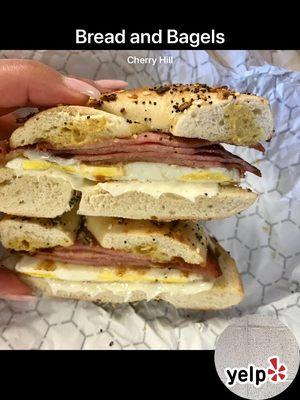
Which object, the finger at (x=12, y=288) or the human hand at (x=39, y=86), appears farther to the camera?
the finger at (x=12, y=288)

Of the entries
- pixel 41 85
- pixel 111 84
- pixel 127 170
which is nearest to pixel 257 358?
pixel 127 170

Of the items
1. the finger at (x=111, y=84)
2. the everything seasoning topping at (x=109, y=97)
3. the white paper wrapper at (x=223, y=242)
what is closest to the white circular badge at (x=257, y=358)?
the white paper wrapper at (x=223, y=242)

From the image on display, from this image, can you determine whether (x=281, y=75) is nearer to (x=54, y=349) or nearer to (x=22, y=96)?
(x=22, y=96)

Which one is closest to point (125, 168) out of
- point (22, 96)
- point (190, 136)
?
point (190, 136)

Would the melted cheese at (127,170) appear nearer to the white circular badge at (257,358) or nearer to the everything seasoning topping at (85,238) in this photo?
the everything seasoning topping at (85,238)

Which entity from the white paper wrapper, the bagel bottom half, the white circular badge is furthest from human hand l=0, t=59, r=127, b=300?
the white circular badge
